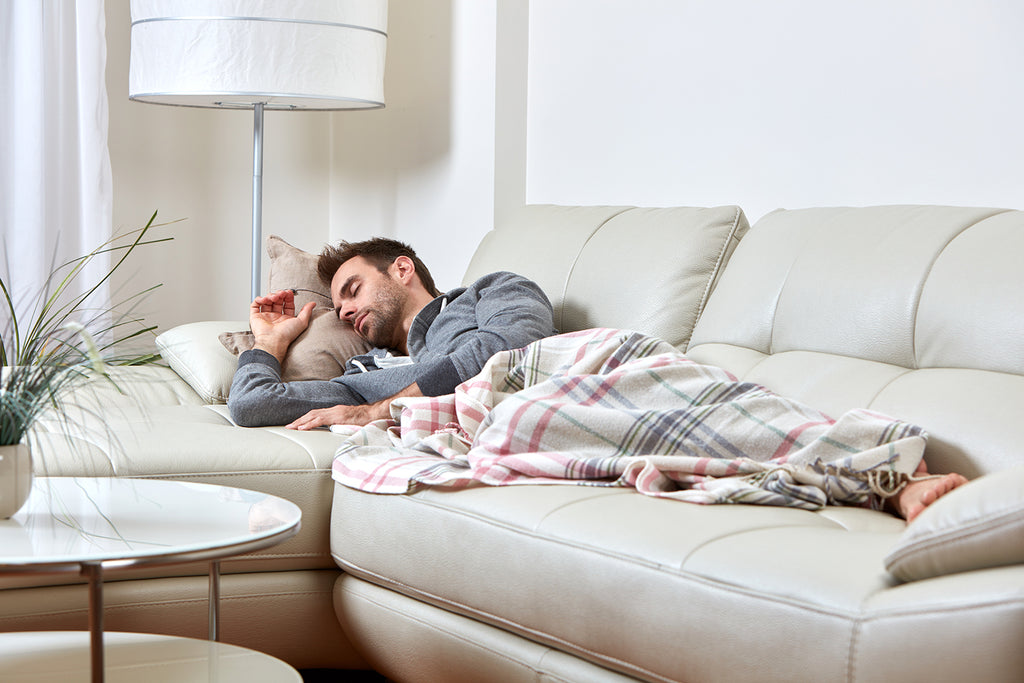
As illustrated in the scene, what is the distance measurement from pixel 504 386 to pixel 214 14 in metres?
1.53

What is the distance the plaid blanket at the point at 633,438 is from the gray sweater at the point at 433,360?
13cm

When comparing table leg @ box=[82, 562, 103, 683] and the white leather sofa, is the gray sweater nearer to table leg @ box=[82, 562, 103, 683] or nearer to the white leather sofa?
the white leather sofa

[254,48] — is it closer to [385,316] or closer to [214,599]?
[385,316]

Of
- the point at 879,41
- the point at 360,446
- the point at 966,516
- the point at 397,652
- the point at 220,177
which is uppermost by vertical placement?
the point at 879,41

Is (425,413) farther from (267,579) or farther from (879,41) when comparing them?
(879,41)

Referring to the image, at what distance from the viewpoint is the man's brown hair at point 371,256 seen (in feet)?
8.54

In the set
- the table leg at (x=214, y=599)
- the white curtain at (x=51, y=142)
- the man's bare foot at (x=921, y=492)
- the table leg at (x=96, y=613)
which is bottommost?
the table leg at (x=214, y=599)

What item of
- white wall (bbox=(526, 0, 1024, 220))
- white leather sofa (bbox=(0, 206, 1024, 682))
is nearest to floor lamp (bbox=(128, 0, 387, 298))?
white wall (bbox=(526, 0, 1024, 220))

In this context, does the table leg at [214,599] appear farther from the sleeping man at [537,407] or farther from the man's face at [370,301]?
the man's face at [370,301]

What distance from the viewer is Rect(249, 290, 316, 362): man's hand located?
2439 millimetres

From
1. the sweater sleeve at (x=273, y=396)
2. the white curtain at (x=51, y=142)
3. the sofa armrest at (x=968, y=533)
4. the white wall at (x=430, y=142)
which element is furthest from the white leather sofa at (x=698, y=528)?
the white curtain at (x=51, y=142)

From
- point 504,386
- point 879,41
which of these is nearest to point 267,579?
point 504,386

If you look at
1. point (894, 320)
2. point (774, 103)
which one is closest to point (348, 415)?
point (894, 320)

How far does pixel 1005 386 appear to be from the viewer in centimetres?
157
